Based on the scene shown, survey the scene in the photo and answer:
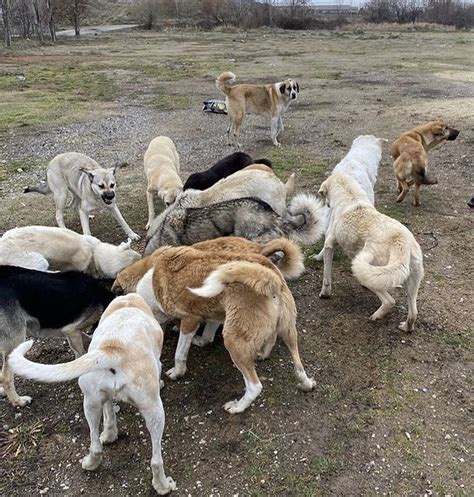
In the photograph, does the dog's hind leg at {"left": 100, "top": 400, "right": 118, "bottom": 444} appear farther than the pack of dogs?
Yes

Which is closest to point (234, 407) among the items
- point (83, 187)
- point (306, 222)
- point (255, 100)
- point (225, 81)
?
point (306, 222)

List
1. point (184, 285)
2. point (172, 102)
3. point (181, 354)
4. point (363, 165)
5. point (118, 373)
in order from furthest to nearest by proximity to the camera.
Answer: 1. point (172, 102)
2. point (363, 165)
3. point (181, 354)
4. point (184, 285)
5. point (118, 373)

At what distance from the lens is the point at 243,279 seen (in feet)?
11.4

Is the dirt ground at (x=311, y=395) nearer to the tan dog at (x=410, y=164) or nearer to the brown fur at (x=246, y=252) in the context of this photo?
the tan dog at (x=410, y=164)

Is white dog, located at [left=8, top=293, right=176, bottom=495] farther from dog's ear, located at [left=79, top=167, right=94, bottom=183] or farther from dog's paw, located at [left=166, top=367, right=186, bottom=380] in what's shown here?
dog's ear, located at [left=79, top=167, right=94, bottom=183]

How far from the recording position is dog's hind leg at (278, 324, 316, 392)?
150 inches

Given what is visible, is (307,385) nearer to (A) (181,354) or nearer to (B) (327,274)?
(A) (181,354)

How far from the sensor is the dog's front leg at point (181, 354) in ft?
13.8

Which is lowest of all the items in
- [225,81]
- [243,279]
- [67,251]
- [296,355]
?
[296,355]

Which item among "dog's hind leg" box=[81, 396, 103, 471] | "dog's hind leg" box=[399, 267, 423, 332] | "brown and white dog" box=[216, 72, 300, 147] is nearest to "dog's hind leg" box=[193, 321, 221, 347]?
"dog's hind leg" box=[81, 396, 103, 471]

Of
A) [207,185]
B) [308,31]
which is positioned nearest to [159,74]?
[207,185]

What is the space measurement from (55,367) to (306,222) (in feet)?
10.5

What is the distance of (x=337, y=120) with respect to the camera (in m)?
13.5

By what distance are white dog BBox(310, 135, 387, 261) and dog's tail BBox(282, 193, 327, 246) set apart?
1.18ft
